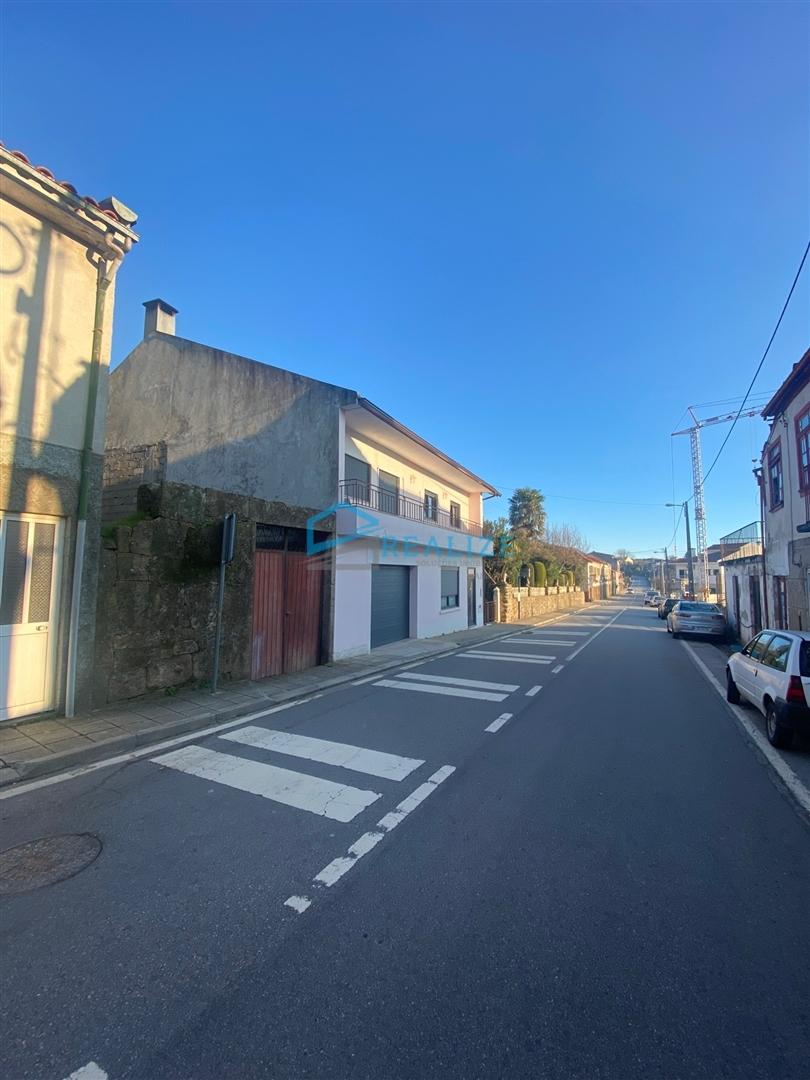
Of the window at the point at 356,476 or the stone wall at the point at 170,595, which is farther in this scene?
the window at the point at 356,476

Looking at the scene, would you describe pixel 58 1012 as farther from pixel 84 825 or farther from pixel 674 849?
pixel 674 849

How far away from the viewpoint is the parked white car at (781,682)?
5621mm

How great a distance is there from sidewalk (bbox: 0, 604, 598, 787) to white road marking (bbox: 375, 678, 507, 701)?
3.03ft

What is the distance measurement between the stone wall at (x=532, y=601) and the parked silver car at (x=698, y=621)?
319 inches

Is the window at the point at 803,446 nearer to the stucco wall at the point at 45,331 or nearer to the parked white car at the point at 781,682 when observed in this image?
the parked white car at the point at 781,682

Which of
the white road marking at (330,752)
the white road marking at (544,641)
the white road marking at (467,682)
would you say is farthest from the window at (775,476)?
the white road marking at (330,752)

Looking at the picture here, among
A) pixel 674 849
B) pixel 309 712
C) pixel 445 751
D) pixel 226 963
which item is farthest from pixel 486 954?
pixel 309 712

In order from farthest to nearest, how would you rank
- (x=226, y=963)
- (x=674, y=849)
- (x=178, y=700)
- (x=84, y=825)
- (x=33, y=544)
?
(x=178, y=700)
(x=33, y=544)
(x=84, y=825)
(x=674, y=849)
(x=226, y=963)

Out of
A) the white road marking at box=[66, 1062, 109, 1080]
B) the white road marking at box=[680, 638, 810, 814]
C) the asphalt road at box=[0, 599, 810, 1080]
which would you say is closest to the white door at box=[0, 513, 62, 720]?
the asphalt road at box=[0, 599, 810, 1080]

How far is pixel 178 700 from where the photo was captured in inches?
280

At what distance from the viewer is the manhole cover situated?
10.1 feet

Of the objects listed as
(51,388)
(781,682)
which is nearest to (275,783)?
(51,388)

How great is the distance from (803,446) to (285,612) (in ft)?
43.0

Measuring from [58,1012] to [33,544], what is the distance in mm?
5328
